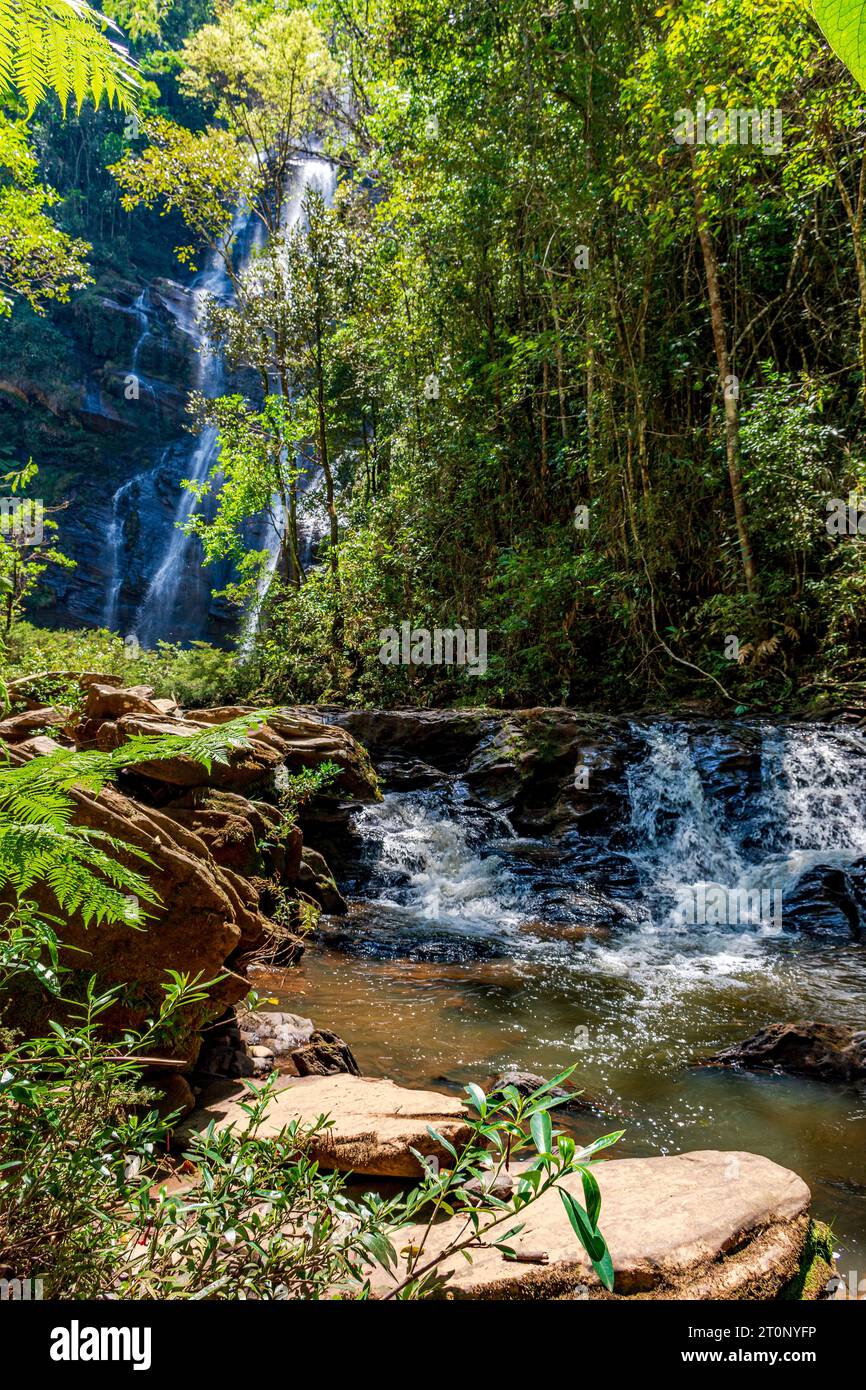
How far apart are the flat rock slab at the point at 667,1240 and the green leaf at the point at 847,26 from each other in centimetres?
166

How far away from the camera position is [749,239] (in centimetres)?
1119

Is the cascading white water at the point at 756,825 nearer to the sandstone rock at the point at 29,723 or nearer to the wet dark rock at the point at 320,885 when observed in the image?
the wet dark rock at the point at 320,885

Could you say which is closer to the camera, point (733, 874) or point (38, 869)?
point (38, 869)

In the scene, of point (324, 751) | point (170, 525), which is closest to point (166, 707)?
point (324, 751)

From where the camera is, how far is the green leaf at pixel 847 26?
0.86ft

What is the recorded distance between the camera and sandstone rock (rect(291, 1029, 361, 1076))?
3186mm

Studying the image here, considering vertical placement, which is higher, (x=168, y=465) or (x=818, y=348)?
(x=168, y=465)

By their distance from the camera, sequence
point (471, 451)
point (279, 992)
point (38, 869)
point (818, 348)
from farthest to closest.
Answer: point (471, 451), point (818, 348), point (279, 992), point (38, 869)

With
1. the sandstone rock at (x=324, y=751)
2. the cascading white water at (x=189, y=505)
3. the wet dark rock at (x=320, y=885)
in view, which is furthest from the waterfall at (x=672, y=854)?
the cascading white water at (x=189, y=505)
